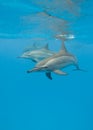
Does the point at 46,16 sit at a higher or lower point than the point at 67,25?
lower

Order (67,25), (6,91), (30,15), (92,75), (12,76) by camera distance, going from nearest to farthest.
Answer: (30,15)
(67,25)
(6,91)
(12,76)
(92,75)

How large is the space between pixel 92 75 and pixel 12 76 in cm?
1431

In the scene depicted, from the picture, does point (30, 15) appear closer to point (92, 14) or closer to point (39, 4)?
point (39, 4)

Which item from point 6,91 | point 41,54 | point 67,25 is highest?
point 6,91

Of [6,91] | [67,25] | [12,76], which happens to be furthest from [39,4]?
[12,76]

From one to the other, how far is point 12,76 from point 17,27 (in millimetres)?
28716

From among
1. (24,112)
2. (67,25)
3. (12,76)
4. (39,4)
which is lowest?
(39,4)

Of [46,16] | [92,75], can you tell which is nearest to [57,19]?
[46,16]

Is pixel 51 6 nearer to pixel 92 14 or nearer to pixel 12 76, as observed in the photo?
pixel 92 14

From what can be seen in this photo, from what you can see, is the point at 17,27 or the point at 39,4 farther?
the point at 17,27

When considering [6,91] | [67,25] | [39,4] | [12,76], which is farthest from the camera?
[12,76]

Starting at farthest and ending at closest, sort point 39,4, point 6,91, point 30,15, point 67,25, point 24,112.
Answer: point 6,91, point 24,112, point 67,25, point 30,15, point 39,4

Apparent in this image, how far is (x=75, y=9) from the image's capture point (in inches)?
670

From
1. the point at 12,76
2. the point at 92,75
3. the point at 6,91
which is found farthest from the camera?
the point at 92,75
